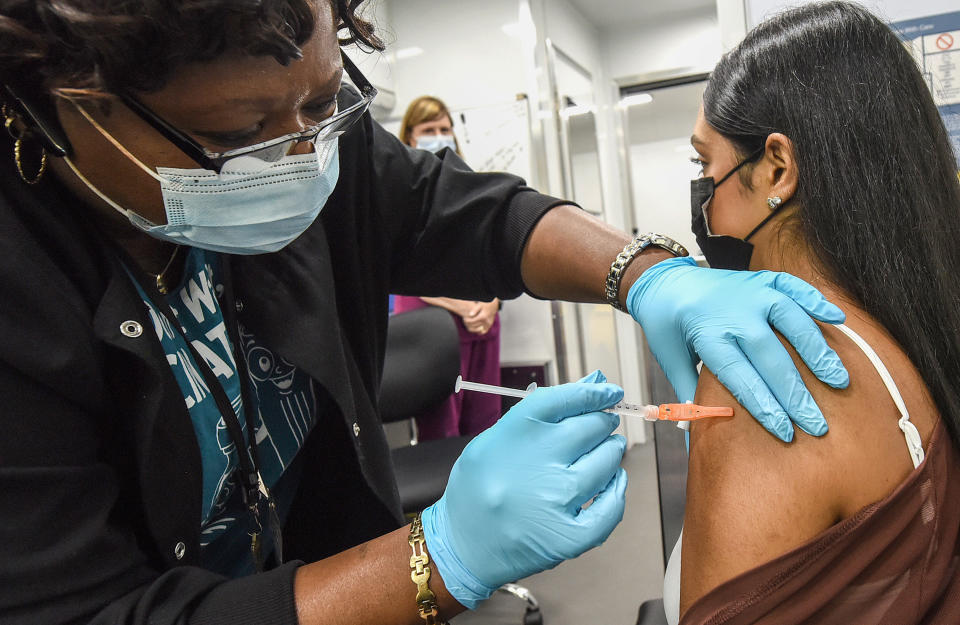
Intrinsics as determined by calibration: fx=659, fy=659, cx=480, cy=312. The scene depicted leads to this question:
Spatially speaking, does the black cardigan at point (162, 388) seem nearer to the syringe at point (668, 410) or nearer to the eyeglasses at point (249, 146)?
the eyeglasses at point (249, 146)

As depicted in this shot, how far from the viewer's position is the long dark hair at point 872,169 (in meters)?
0.98

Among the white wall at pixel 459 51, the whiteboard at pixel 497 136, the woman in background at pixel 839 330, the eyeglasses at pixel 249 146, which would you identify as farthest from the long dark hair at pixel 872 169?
the white wall at pixel 459 51

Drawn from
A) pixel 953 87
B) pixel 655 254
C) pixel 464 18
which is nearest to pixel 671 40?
pixel 464 18

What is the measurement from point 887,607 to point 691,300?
446mm

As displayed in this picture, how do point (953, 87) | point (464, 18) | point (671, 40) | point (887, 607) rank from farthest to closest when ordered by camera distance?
point (671, 40)
point (464, 18)
point (953, 87)
point (887, 607)

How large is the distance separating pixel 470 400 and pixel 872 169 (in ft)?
6.83

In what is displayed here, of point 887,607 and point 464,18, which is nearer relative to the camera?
point 887,607

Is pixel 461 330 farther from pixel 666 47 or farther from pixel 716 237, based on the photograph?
pixel 666 47

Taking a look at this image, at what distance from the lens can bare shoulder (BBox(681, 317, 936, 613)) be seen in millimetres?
816

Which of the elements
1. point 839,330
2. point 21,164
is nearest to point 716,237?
point 839,330

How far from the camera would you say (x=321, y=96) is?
2.82 ft

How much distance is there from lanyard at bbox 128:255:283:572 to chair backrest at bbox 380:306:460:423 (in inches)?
55.2

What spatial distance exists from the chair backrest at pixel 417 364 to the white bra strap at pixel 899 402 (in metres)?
1.71

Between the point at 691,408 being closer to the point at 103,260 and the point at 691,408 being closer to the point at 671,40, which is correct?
the point at 103,260
